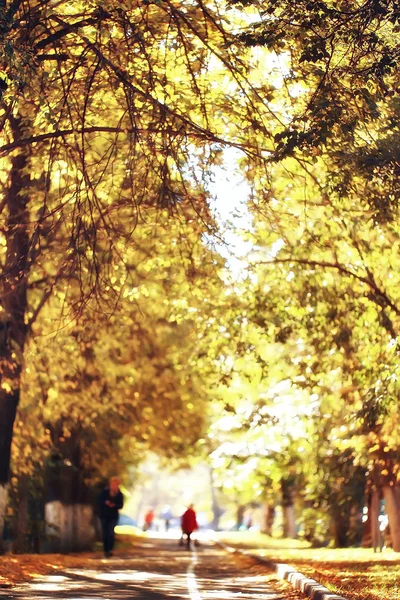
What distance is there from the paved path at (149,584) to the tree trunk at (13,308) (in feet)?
8.38

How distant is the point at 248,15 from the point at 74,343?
867 cm

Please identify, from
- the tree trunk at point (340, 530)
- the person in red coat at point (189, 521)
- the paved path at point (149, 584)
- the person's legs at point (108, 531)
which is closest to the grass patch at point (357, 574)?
the paved path at point (149, 584)

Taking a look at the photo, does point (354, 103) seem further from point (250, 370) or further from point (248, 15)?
point (250, 370)

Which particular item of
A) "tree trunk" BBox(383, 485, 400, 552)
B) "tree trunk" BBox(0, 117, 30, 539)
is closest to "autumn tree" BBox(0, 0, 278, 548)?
"tree trunk" BBox(0, 117, 30, 539)

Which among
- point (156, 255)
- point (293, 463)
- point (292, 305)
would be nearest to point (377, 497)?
point (293, 463)

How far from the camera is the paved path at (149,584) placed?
1591 cm

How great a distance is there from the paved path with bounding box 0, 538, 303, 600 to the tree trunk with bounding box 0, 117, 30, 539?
2.55 meters

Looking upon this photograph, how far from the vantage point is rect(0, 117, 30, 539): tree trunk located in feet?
62.4

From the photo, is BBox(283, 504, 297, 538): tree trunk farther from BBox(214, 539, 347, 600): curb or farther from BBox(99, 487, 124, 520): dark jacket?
BBox(214, 539, 347, 600): curb

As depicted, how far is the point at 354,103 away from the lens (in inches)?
593

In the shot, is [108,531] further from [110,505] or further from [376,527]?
[376,527]

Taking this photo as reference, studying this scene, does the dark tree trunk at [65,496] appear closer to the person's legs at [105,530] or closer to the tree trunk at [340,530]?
the person's legs at [105,530]

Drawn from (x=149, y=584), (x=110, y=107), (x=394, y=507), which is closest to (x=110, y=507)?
(x=394, y=507)

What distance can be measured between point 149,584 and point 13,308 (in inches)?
211
